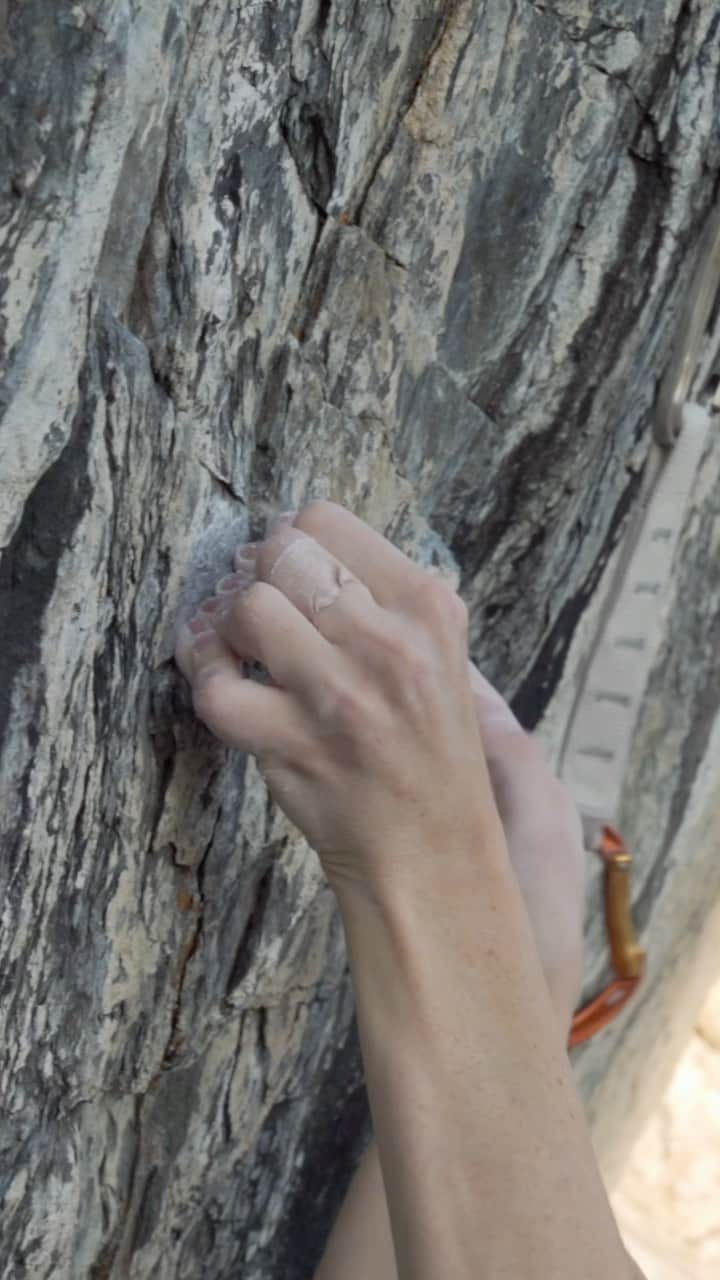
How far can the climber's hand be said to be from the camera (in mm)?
845

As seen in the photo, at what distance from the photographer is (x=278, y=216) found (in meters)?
0.97

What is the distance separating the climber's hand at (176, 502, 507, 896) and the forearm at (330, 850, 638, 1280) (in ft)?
0.12

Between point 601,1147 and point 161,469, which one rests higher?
point 161,469

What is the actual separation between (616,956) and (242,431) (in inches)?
41.0

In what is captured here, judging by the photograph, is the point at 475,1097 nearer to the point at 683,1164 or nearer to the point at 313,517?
the point at 313,517

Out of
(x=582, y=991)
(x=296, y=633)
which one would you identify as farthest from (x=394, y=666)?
(x=582, y=991)

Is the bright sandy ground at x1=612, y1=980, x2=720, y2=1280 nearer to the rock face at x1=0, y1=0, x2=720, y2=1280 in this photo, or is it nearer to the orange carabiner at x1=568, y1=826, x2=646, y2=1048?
the orange carabiner at x1=568, y1=826, x2=646, y2=1048

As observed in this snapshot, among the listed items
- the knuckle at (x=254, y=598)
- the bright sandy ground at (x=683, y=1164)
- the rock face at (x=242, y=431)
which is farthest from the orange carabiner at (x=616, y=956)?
the bright sandy ground at (x=683, y=1164)

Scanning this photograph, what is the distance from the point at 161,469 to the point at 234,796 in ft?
1.02

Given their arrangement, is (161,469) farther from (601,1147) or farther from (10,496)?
(601,1147)

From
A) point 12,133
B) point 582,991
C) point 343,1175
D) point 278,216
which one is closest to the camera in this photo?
point 12,133

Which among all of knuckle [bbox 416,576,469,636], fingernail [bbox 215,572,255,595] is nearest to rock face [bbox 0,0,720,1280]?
fingernail [bbox 215,572,255,595]

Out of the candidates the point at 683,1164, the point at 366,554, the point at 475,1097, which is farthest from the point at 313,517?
the point at 683,1164

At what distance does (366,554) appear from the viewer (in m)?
0.91
